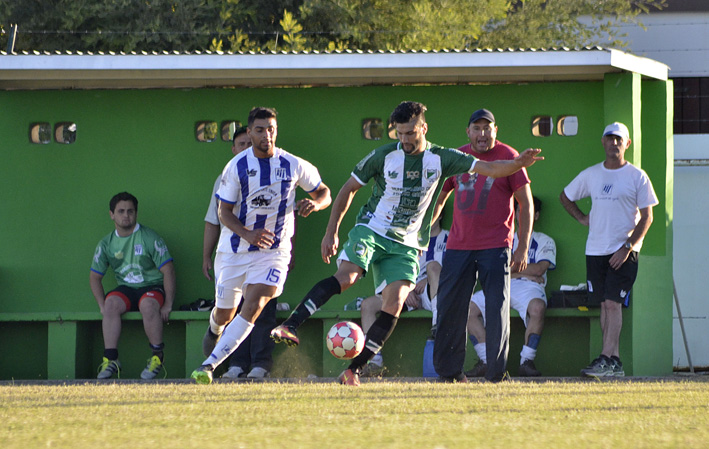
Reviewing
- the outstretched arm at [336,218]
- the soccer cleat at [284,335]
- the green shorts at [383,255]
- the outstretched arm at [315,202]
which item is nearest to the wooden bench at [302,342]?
the outstretched arm at [315,202]

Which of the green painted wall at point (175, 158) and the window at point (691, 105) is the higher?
the window at point (691, 105)

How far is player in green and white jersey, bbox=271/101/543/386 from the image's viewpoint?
23.3 feet

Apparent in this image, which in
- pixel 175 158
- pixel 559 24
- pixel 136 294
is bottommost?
pixel 136 294

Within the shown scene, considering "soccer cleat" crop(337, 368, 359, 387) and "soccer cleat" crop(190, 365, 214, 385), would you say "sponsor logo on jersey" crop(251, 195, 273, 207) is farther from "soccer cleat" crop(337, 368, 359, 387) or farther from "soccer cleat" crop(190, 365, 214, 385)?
"soccer cleat" crop(337, 368, 359, 387)

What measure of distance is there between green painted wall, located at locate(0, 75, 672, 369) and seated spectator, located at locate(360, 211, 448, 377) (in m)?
0.72

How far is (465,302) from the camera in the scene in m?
7.84

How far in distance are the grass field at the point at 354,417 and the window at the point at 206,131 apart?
412 centimetres

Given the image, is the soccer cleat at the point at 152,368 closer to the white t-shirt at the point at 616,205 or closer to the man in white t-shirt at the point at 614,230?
the man in white t-shirt at the point at 614,230

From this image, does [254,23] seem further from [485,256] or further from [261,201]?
[485,256]

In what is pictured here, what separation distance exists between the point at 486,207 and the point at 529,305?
188 centimetres

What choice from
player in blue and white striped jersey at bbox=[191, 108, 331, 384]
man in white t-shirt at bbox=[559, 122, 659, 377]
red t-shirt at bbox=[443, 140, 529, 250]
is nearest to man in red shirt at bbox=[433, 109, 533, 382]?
red t-shirt at bbox=[443, 140, 529, 250]

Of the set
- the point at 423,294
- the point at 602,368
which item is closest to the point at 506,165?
the point at 602,368

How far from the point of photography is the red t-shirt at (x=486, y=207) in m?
7.74


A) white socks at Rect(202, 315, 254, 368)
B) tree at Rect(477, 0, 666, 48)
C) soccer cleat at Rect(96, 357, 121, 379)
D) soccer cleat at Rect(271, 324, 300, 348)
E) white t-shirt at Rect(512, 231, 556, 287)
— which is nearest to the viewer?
soccer cleat at Rect(271, 324, 300, 348)
